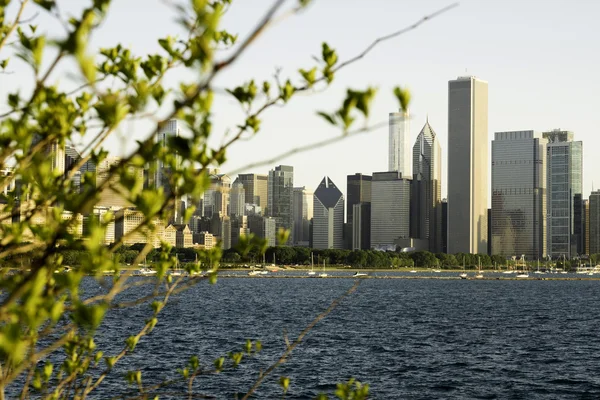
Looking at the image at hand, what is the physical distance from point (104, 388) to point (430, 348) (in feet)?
90.9

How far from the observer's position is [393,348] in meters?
56.4

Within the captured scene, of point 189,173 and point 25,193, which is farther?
point 25,193

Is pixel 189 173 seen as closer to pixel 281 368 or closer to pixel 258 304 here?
pixel 281 368

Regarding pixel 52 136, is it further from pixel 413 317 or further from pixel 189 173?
pixel 413 317

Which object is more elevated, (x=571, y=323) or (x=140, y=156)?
(x=140, y=156)

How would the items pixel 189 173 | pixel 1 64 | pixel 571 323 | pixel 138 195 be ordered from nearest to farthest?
pixel 138 195, pixel 189 173, pixel 1 64, pixel 571 323

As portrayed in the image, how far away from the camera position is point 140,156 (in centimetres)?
366

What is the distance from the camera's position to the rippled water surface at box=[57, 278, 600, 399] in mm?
38844

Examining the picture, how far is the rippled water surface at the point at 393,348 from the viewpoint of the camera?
38.8m

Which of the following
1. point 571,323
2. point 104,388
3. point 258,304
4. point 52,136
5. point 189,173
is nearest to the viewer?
point 189,173

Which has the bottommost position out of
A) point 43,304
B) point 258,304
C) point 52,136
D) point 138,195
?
point 258,304

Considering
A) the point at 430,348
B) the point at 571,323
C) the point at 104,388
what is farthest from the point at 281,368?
the point at 571,323

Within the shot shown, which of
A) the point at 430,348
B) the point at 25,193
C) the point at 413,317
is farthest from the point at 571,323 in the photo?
Answer: the point at 25,193

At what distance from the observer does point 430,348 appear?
188 ft
